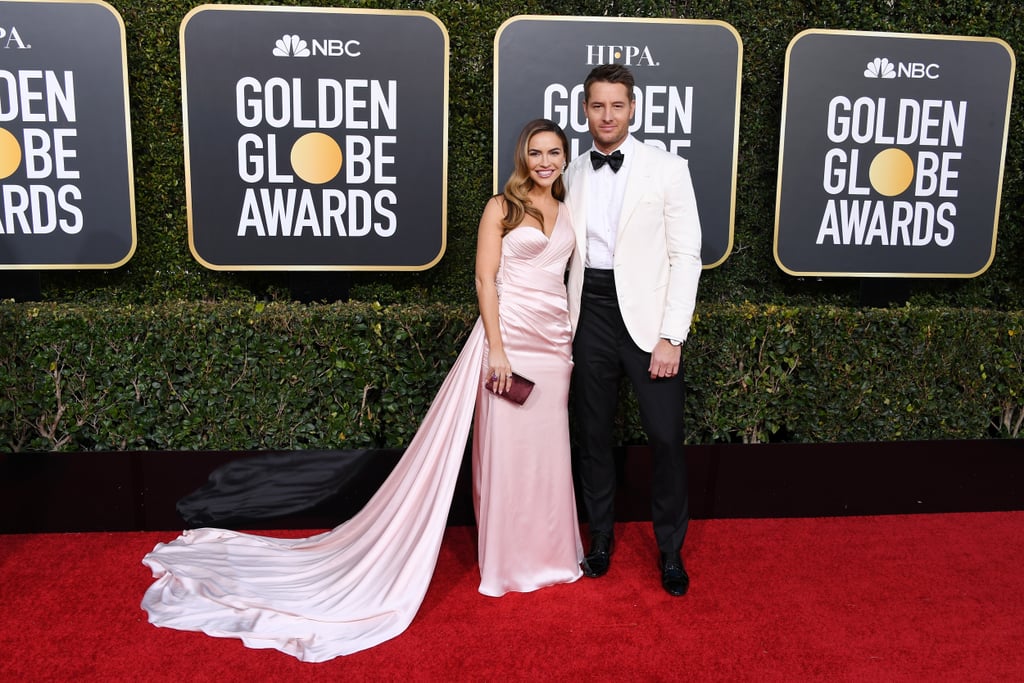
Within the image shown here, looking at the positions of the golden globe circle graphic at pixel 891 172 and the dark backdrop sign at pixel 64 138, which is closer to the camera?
the dark backdrop sign at pixel 64 138

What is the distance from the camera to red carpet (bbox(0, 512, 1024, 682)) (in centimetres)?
A: 262

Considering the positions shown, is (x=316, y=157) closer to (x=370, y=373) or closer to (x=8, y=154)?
(x=370, y=373)

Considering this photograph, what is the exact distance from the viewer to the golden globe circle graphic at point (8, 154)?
3.83 m

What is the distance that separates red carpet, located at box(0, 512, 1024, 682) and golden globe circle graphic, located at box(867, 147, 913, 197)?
1.80 metres

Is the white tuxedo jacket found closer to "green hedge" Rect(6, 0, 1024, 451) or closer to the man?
the man

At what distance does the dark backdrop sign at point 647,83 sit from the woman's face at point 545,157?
1.15 m

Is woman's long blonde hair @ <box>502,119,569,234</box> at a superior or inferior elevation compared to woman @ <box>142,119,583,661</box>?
superior

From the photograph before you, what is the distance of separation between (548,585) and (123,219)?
8.81 feet

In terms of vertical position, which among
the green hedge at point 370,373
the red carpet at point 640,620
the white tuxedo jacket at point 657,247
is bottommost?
the red carpet at point 640,620

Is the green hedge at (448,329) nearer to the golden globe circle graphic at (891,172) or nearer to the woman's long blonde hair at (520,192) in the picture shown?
the golden globe circle graphic at (891,172)

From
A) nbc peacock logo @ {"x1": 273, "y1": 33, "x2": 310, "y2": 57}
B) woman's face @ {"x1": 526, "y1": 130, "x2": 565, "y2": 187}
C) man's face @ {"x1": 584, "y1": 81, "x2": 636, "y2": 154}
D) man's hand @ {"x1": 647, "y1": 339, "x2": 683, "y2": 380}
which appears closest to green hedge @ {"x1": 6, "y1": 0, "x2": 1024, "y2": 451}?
nbc peacock logo @ {"x1": 273, "y1": 33, "x2": 310, "y2": 57}

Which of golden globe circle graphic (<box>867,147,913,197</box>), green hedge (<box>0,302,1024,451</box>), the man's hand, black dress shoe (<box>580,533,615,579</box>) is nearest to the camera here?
the man's hand

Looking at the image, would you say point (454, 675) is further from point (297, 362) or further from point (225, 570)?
point (297, 362)

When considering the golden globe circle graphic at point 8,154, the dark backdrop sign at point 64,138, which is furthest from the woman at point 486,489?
the golden globe circle graphic at point 8,154
